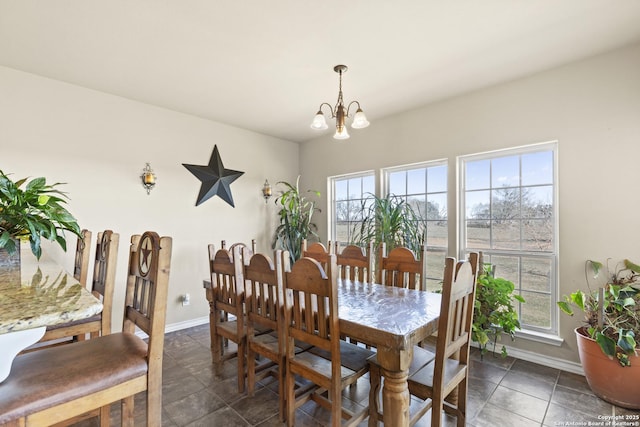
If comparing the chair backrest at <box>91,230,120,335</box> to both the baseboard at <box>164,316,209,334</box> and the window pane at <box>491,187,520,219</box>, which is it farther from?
the window pane at <box>491,187,520,219</box>

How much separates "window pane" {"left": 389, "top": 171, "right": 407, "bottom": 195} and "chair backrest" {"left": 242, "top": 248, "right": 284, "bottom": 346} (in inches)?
92.0

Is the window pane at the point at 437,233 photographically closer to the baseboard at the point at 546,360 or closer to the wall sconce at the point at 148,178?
the baseboard at the point at 546,360

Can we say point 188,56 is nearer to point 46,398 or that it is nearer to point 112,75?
point 112,75

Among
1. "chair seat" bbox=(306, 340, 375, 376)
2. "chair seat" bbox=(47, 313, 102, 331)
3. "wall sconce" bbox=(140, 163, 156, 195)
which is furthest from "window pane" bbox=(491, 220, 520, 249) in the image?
"wall sconce" bbox=(140, 163, 156, 195)

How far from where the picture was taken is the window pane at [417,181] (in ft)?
11.6

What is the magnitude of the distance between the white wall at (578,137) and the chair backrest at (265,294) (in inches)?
86.7

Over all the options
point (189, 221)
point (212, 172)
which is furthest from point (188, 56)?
point (189, 221)

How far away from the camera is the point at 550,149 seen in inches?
105

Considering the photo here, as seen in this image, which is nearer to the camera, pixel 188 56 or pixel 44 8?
pixel 44 8

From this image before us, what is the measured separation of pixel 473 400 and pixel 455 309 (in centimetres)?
107

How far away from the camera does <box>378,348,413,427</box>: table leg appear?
4.59ft

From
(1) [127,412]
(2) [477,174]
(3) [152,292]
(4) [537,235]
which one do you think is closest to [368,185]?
(2) [477,174]

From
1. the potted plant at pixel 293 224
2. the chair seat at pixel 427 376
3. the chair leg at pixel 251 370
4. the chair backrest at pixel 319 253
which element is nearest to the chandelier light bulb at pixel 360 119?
the chair backrest at pixel 319 253

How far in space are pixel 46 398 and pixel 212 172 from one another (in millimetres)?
3241
